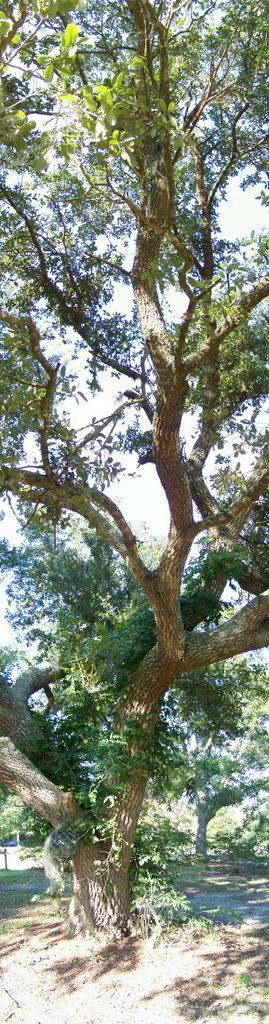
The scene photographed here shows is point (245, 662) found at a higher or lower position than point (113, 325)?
lower

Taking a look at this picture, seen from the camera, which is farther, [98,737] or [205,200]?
[205,200]

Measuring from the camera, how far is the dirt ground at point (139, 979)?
470 centimetres

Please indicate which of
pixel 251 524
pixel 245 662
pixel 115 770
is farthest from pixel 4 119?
pixel 245 662

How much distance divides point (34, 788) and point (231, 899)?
3633mm

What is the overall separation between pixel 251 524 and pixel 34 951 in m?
5.09

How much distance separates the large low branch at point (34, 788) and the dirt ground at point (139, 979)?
104 centimetres

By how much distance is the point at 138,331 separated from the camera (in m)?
8.30

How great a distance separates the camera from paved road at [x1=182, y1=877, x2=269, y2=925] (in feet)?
22.2

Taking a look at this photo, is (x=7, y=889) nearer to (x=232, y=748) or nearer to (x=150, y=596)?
(x=150, y=596)

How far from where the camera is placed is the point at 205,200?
791cm

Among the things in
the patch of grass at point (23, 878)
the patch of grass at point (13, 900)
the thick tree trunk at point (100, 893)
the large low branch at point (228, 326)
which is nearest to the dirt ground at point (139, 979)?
the thick tree trunk at point (100, 893)

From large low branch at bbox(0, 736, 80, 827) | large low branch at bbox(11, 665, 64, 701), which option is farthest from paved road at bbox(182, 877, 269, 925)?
large low branch at bbox(11, 665, 64, 701)

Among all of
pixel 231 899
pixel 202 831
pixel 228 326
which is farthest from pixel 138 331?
pixel 202 831

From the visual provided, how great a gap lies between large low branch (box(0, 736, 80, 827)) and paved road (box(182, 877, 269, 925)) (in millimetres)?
1604
